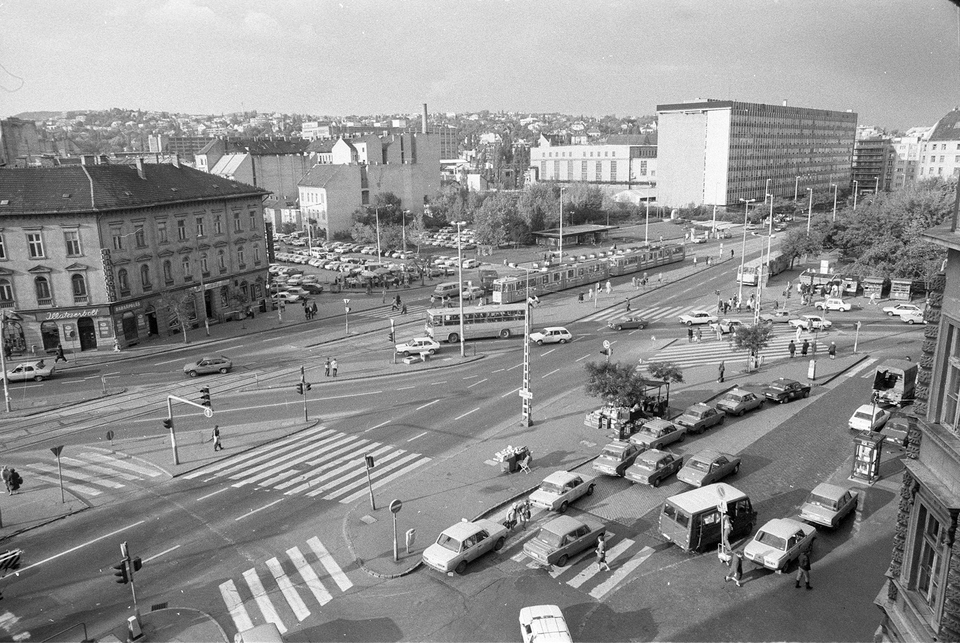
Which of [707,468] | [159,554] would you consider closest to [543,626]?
[707,468]

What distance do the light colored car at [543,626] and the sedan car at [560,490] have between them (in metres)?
7.21

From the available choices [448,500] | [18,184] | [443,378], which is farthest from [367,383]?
[18,184]

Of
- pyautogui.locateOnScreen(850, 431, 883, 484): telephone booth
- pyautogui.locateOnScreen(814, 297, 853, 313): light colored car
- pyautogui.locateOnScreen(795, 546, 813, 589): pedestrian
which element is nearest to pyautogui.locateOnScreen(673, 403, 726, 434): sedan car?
pyautogui.locateOnScreen(850, 431, 883, 484): telephone booth

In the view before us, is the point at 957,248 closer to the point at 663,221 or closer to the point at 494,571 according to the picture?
the point at 494,571

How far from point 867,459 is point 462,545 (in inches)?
658

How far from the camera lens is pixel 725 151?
152 m

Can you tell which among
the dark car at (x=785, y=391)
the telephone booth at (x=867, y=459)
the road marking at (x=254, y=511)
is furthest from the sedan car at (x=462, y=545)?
the dark car at (x=785, y=391)

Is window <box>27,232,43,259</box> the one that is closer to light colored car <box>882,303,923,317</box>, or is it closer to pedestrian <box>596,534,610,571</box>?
pedestrian <box>596,534,610,571</box>

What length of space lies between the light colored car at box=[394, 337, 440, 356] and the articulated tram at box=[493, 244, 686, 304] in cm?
1371

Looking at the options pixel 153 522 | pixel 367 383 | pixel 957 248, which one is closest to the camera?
pixel 957 248

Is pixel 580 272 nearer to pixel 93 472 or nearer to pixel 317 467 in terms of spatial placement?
pixel 317 467

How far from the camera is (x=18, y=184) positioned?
170 ft

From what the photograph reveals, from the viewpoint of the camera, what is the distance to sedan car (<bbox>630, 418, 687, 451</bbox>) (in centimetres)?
3012

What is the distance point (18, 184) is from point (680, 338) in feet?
172
